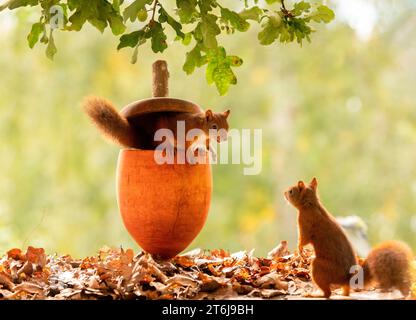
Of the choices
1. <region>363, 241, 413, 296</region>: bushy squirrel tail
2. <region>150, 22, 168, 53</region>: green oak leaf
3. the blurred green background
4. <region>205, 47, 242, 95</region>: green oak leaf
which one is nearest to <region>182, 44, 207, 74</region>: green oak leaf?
<region>205, 47, 242, 95</region>: green oak leaf

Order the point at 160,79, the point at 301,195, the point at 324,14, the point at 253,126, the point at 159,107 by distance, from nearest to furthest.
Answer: the point at 301,195 → the point at 324,14 → the point at 159,107 → the point at 160,79 → the point at 253,126

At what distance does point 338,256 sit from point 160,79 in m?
0.80

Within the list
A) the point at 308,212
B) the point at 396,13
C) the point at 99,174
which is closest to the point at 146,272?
the point at 308,212

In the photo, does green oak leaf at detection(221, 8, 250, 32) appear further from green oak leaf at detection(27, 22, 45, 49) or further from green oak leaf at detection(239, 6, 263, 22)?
green oak leaf at detection(27, 22, 45, 49)

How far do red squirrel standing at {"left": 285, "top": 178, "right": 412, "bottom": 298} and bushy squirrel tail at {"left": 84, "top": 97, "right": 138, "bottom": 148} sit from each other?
0.54 m

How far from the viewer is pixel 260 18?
1.58 m

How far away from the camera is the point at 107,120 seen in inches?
63.6

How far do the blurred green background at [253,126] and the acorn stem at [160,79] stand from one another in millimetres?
2540

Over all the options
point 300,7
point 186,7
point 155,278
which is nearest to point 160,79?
point 186,7

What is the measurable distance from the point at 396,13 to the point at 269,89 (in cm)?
117

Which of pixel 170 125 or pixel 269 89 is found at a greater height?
pixel 269 89

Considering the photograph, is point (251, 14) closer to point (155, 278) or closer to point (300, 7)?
point (300, 7)

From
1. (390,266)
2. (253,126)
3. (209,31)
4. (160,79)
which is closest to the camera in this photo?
(390,266)

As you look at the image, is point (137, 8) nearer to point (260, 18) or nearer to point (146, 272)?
point (260, 18)
